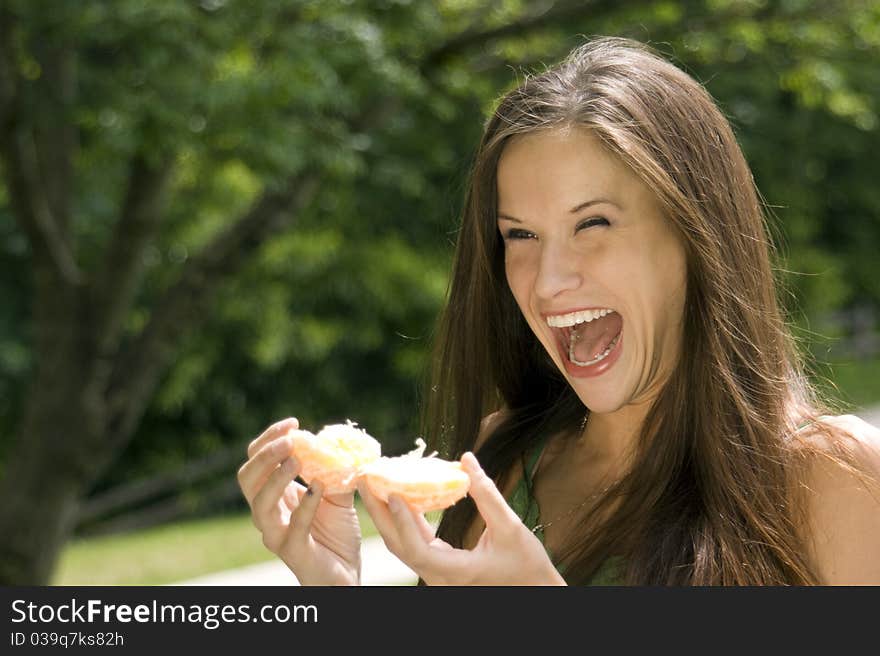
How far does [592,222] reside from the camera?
206cm

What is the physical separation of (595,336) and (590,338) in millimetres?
10

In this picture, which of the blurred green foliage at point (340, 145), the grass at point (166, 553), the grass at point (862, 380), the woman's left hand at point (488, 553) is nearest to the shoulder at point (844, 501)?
the woman's left hand at point (488, 553)

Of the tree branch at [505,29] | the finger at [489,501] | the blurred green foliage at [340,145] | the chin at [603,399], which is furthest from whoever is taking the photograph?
the tree branch at [505,29]

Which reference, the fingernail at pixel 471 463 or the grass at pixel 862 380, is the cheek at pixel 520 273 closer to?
the fingernail at pixel 471 463

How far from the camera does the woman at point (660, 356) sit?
1.98m

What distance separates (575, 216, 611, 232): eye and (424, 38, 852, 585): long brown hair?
91mm

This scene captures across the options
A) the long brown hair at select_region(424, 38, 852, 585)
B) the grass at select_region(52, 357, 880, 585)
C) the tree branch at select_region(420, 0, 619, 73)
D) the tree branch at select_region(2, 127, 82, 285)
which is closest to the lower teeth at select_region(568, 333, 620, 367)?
the long brown hair at select_region(424, 38, 852, 585)

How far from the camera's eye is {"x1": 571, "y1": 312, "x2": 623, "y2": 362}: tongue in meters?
2.15

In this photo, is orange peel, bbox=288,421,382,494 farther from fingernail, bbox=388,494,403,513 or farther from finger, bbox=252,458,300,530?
fingernail, bbox=388,494,403,513

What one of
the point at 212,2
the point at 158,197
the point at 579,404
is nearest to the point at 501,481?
the point at 579,404

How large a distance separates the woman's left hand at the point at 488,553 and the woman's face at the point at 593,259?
1.32 feet

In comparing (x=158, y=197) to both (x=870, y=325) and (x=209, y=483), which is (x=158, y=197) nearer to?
(x=209, y=483)

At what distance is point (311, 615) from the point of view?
1.93 m

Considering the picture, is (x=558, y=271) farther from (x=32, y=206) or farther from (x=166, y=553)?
(x=166, y=553)
